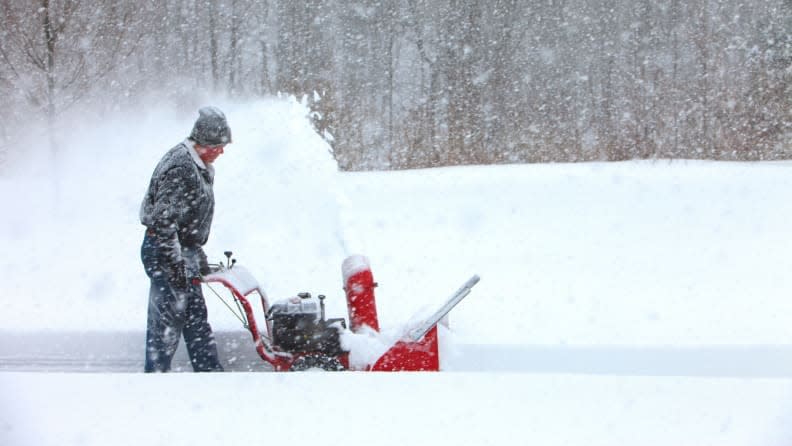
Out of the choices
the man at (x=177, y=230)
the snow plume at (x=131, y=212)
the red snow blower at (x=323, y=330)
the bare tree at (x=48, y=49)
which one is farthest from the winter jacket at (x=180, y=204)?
the bare tree at (x=48, y=49)

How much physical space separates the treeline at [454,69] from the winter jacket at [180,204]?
311 inches

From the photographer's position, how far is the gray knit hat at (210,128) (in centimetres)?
320

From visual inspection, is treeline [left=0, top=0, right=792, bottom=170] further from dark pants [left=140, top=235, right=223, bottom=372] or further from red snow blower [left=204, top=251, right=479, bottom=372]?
red snow blower [left=204, top=251, right=479, bottom=372]

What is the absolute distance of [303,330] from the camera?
3311 mm

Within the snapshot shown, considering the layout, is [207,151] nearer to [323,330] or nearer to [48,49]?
[323,330]

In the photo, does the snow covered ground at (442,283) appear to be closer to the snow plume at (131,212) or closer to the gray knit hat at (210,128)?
the snow plume at (131,212)

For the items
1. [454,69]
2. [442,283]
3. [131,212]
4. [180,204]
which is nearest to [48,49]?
[131,212]

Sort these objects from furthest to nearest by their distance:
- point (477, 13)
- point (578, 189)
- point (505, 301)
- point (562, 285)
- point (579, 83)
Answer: point (477, 13) → point (579, 83) → point (578, 189) → point (562, 285) → point (505, 301)

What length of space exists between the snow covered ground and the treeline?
115 centimetres

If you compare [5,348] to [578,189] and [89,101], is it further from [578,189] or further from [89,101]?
[89,101]

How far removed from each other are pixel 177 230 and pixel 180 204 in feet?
0.49

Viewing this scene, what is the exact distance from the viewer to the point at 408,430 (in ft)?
5.99

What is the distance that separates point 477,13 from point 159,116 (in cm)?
815

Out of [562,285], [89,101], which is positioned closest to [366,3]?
[89,101]
